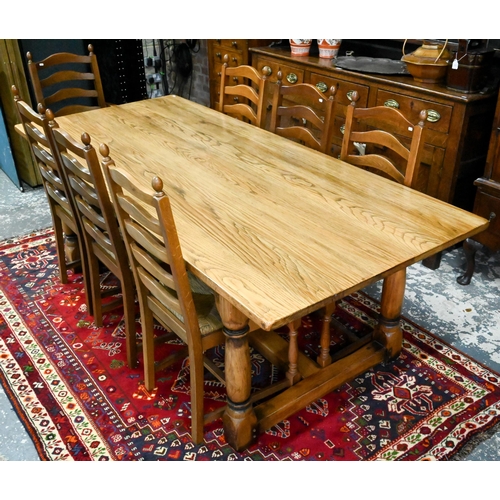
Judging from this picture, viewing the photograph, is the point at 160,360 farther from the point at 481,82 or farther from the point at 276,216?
the point at 481,82

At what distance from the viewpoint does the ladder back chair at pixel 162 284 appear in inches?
57.9

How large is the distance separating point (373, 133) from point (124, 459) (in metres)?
1.51

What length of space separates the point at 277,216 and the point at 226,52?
9.46 feet

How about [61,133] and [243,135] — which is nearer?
[61,133]

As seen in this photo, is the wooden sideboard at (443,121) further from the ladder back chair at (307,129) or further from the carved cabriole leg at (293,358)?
the carved cabriole leg at (293,358)

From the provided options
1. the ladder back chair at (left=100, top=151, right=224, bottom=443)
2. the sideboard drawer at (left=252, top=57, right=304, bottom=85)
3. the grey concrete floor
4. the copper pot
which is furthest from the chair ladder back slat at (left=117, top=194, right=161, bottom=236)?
the sideboard drawer at (left=252, top=57, right=304, bottom=85)

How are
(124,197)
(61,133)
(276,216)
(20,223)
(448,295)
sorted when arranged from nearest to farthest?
(124,197)
(276,216)
(61,133)
(448,295)
(20,223)

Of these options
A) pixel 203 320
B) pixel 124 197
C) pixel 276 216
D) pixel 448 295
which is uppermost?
pixel 124 197

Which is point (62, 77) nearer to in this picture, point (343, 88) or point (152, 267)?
point (343, 88)

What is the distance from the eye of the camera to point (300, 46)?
3.54 meters

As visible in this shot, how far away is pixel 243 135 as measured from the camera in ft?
8.16

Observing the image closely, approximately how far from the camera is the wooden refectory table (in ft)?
4.76

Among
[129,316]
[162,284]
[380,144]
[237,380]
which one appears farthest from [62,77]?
[237,380]
